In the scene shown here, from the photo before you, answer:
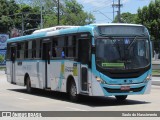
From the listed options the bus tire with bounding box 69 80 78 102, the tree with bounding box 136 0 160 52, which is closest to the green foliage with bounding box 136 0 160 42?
the tree with bounding box 136 0 160 52

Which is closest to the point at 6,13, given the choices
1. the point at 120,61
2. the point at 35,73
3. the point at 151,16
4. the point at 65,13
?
the point at 65,13

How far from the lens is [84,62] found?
17.1 meters

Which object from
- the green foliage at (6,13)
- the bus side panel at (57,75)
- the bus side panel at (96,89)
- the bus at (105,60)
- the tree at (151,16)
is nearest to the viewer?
the bus side panel at (96,89)

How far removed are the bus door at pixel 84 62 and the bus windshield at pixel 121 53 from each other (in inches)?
21.3

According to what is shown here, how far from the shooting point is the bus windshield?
16.6 meters

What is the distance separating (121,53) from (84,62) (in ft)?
4.63

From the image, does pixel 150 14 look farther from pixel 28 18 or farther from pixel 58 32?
pixel 28 18

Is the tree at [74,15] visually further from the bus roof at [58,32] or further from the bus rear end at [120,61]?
the bus rear end at [120,61]

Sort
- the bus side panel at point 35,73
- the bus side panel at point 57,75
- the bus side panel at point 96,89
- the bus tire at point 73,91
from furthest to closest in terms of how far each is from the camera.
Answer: the bus side panel at point 35,73, the bus side panel at point 57,75, the bus tire at point 73,91, the bus side panel at point 96,89

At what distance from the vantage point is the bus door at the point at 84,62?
16.9 m

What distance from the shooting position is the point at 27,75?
2394cm

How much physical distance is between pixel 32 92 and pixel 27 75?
3.02ft

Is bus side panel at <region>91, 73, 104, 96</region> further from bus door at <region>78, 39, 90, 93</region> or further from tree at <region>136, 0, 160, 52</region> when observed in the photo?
tree at <region>136, 0, 160, 52</region>

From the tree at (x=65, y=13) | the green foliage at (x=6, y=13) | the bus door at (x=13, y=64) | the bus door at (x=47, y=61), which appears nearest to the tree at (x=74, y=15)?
the tree at (x=65, y=13)
